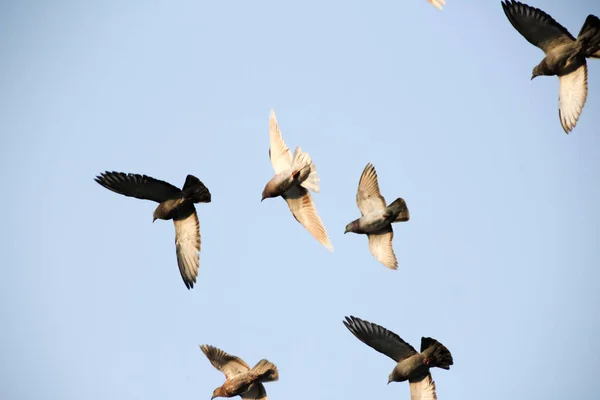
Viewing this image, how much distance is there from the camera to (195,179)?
748 inches

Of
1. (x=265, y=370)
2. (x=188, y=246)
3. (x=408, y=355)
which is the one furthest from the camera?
(x=188, y=246)

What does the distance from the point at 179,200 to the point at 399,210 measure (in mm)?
4485

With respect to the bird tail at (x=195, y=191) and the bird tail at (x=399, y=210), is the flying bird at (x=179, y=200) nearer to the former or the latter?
the bird tail at (x=195, y=191)

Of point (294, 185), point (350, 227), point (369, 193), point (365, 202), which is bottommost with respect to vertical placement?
point (350, 227)

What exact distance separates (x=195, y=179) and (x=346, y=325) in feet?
13.3

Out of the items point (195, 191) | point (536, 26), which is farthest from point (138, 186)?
point (536, 26)

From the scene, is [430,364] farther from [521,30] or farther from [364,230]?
[521,30]

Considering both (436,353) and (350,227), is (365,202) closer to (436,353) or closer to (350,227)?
(350,227)

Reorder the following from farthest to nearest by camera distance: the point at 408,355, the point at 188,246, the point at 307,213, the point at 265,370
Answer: the point at 307,213 → the point at 188,246 → the point at 265,370 → the point at 408,355

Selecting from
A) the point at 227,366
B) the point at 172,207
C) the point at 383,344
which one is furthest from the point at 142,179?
the point at 383,344

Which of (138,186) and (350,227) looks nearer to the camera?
(138,186)

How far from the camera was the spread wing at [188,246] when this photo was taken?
1983cm

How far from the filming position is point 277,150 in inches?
818

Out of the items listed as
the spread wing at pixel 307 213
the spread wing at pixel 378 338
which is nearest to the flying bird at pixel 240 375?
the spread wing at pixel 378 338
